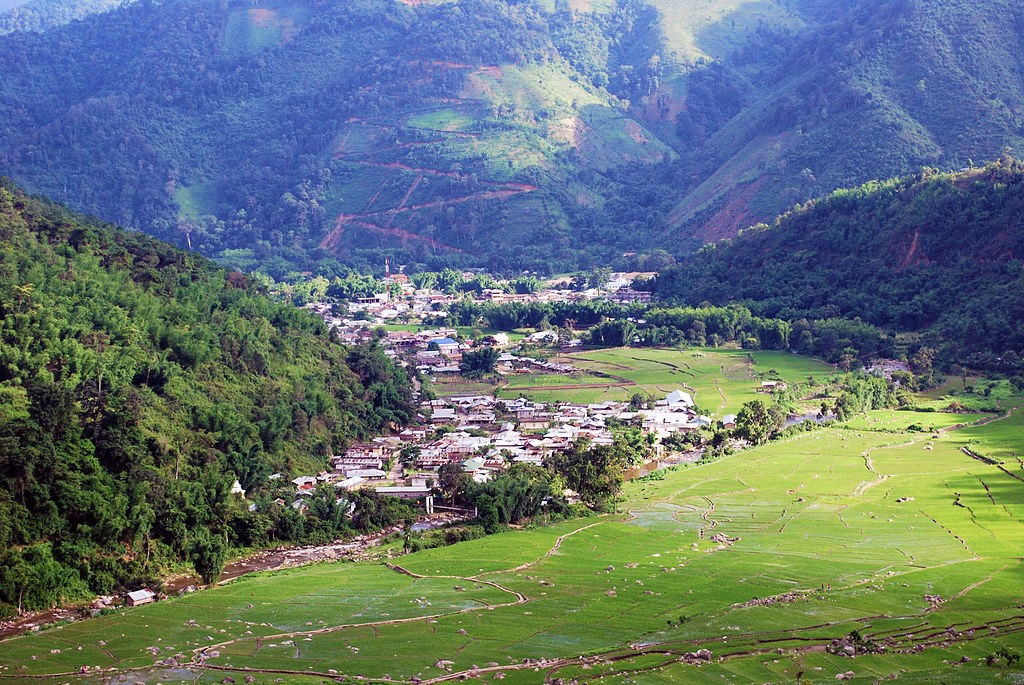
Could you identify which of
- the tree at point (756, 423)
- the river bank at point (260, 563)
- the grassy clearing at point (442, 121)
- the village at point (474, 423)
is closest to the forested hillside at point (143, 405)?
the river bank at point (260, 563)

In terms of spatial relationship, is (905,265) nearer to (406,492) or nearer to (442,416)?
(442,416)

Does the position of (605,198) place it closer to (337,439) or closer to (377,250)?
(377,250)

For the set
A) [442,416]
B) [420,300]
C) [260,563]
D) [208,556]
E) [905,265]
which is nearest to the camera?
[208,556]

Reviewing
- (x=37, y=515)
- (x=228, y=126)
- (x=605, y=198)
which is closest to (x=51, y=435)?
(x=37, y=515)

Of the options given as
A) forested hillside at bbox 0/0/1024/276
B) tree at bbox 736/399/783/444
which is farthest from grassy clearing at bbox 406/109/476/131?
tree at bbox 736/399/783/444

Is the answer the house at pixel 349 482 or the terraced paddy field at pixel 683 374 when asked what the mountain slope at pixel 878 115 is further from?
the house at pixel 349 482

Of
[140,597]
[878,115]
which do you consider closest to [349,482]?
[140,597]
